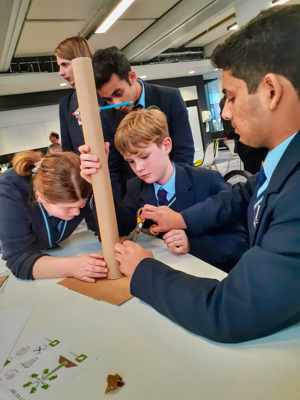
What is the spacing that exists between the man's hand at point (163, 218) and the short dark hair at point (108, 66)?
2.50ft

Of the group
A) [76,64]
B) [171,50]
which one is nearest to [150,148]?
[76,64]

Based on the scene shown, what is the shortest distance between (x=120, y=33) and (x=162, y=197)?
191 inches

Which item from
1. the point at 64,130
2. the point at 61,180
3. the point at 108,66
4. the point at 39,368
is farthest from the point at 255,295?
the point at 64,130

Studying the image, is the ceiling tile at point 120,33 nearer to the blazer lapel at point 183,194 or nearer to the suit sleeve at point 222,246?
the blazer lapel at point 183,194

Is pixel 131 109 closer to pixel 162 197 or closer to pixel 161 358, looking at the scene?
pixel 162 197

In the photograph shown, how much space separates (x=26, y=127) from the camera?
24.5ft

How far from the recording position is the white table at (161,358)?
455 mm

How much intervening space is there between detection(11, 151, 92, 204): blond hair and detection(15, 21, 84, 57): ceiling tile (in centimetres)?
388

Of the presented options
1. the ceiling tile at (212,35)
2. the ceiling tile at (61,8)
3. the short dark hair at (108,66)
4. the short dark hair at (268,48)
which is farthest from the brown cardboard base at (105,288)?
the ceiling tile at (212,35)

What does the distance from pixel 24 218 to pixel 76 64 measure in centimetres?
63

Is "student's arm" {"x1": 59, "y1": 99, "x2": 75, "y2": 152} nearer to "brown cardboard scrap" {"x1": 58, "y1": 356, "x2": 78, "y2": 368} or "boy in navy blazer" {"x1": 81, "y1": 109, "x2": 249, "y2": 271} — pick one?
"boy in navy blazer" {"x1": 81, "y1": 109, "x2": 249, "y2": 271}

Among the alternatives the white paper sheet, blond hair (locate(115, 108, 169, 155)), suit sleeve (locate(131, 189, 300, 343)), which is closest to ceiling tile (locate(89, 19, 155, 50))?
blond hair (locate(115, 108, 169, 155))

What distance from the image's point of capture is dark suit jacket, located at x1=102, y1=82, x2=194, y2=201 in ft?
5.60

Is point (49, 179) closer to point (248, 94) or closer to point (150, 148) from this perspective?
point (150, 148)
